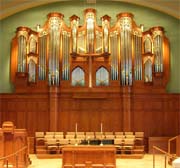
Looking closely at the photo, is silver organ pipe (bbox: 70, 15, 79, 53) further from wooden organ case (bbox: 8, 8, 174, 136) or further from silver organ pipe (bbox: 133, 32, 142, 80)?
silver organ pipe (bbox: 133, 32, 142, 80)

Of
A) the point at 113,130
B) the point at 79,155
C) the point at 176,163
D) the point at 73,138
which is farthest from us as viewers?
the point at 113,130

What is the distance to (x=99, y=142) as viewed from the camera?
10109mm

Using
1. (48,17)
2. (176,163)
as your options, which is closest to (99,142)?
(48,17)

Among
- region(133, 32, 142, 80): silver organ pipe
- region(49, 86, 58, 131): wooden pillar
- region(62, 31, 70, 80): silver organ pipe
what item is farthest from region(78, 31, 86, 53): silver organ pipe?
region(133, 32, 142, 80): silver organ pipe

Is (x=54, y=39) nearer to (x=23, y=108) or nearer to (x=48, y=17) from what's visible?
(x=48, y=17)

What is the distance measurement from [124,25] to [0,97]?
503cm

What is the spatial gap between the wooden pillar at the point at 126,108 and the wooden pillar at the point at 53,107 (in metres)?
2.37

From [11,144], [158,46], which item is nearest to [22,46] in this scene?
[158,46]

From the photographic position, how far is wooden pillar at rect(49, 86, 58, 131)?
13406 mm

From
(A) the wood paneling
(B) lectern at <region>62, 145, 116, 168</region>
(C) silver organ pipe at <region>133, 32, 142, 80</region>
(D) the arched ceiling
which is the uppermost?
(D) the arched ceiling

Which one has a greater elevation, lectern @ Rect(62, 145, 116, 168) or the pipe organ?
the pipe organ

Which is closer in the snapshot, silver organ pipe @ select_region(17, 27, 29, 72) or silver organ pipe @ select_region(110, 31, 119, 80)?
silver organ pipe @ select_region(110, 31, 119, 80)

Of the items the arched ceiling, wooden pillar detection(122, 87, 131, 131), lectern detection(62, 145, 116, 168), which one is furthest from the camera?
the arched ceiling

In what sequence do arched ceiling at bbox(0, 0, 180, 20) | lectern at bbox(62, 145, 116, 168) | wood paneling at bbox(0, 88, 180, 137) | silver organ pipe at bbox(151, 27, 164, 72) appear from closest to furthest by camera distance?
lectern at bbox(62, 145, 116, 168), wood paneling at bbox(0, 88, 180, 137), silver organ pipe at bbox(151, 27, 164, 72), arched ceiling at bbox(0, 0, 180, 20)
